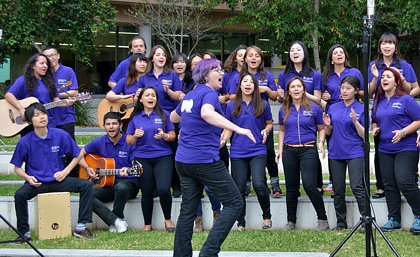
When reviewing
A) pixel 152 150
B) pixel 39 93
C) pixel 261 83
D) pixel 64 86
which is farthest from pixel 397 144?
pixel 39 93

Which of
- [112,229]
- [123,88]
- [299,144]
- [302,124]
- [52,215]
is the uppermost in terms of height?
[123,88]

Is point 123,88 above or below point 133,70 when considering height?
below

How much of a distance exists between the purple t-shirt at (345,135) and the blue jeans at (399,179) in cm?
34

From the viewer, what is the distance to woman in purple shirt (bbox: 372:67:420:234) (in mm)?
7578

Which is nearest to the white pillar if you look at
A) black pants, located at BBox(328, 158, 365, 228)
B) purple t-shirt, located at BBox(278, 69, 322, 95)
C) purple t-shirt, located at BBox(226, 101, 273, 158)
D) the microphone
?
purple t-shirt, located at BBox(278, 69, 322, 95)

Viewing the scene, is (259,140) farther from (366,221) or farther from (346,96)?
(366,221)

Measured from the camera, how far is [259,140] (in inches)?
314

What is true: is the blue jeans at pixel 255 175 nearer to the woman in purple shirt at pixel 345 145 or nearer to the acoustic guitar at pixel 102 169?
the woman in purple shirt at pixel 345 145

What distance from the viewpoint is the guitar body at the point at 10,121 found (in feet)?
30.1

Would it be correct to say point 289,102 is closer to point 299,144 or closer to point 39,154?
point 299,144

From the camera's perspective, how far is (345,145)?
778cm

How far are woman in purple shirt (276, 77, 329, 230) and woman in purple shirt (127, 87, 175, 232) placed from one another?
1366 mm

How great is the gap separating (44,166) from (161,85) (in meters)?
1.74

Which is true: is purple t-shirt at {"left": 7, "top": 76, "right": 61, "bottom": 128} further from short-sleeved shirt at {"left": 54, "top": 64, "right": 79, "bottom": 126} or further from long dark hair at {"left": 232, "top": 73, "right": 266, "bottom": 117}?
long dark hair at {"left": 232, "top": 73, "right": 266, "bottom": 117}
